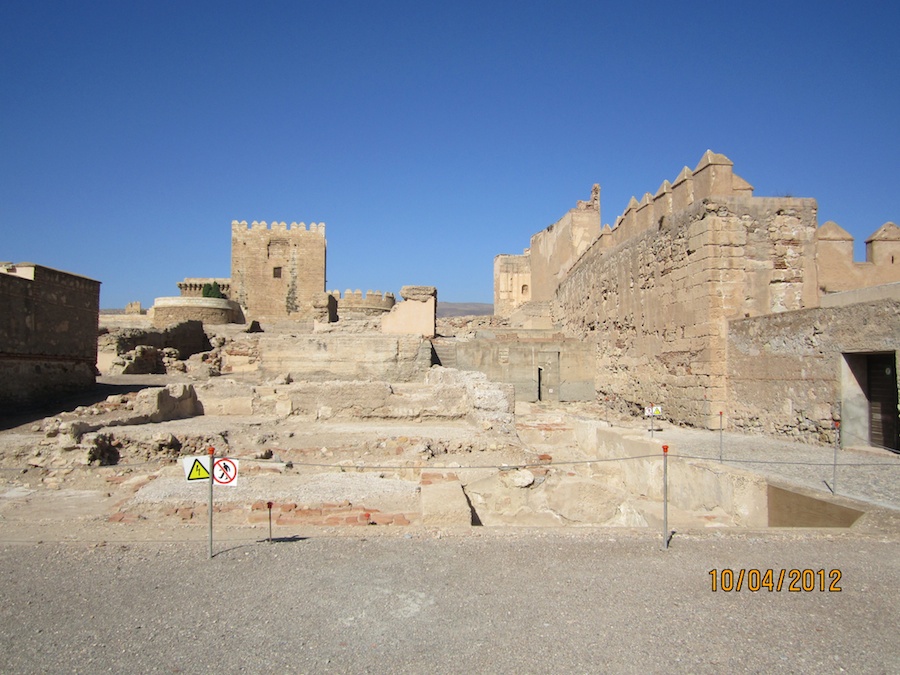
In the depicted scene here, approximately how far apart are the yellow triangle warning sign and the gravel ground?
50 cm

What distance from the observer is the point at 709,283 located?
1059cm

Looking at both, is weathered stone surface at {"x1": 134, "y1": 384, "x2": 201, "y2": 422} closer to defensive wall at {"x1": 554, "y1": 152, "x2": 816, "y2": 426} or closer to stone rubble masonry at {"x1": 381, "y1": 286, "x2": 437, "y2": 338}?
stone rubble masonry at {"x1": 381, "y1": 286, "x2": 437, "y2": 338}

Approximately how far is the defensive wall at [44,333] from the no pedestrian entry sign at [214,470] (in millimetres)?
8876

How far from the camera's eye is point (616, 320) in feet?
50.5

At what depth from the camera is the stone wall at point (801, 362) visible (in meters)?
8.09

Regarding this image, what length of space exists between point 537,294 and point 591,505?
2244 cm

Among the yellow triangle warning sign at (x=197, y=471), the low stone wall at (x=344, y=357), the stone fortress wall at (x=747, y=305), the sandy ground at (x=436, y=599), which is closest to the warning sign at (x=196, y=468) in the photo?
the yellow triangle warning sign at (x=197, y=471)

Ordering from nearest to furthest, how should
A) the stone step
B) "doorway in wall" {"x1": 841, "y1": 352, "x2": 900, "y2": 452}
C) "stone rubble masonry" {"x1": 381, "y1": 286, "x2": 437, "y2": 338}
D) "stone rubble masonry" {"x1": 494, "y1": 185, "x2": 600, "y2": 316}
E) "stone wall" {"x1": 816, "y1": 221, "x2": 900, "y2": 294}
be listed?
1. "doorway in wall" {"x1": 841, "y1": 352, "x2": 900, "y2": 452}
2. "stone wall" {"x1": 816, "y1": 221, "x2": 900, "y2": 294}
3. the stone step
4. "stone rubble masonry" {"x1": 381, "y1": 286, "x2": 437, "y2": 338}
5. "stone rubble masonry" {"x1": 494, "y1": 185, "x2": 600, "y2": 316}

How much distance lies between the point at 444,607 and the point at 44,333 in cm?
1194

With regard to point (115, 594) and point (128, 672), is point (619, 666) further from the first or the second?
point (115, 594)

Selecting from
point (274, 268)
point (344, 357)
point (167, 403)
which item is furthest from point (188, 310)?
point (167, 403)

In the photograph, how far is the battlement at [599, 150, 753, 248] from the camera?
10.8 m

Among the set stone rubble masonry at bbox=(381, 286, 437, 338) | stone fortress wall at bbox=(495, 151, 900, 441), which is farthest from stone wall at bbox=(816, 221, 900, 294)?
stone rubble masonry at bbox=(381, 286, 437, 338)

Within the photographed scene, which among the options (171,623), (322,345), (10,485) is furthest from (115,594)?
(322,345)
